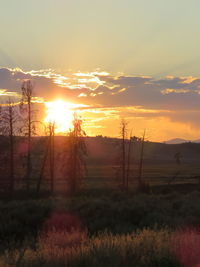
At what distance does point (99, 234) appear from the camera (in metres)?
10.6

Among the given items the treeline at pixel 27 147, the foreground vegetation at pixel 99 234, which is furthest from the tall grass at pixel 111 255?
the treeline at pixel 27 147

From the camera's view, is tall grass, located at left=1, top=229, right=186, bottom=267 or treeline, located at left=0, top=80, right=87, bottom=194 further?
treeline, located at left=0, top=80, right=87, bottom=194

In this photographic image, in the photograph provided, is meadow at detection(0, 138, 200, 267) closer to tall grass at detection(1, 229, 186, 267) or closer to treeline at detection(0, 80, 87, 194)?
tall grass at detection(1, 229, 186, 267)

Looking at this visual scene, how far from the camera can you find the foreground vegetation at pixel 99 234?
300 inches

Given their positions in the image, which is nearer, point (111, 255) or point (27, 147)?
point (111, 255)

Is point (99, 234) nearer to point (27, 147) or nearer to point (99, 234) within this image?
point (99, 234)

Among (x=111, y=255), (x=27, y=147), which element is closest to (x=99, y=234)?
(x=111, y=255)

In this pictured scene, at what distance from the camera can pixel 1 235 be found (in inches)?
642

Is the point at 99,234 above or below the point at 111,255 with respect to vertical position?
below

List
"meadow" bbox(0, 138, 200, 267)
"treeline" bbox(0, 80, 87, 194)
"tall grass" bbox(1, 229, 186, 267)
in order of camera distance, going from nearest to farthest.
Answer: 1. "tall grass" bbox(1, 229, 186, 267)
2. "meadow" bbox(0, 138, 200, 267)
3. "treeline" bbox(0, 80, 87, 194)

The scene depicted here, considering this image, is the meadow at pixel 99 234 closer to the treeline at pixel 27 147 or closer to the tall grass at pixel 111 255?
the tall grass at pixel 111 255

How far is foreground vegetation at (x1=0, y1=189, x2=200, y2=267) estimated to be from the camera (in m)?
7.61

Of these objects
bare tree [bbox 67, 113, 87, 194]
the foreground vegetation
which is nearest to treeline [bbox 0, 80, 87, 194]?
bare tree [bbox 67, 113, 87, 194]

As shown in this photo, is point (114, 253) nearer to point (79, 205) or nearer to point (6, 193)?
point (79, 205)
